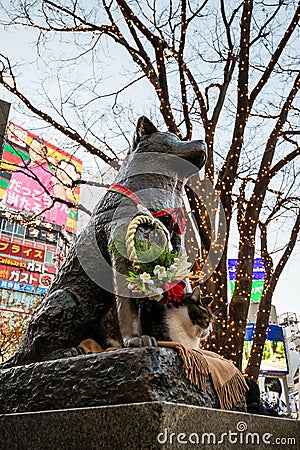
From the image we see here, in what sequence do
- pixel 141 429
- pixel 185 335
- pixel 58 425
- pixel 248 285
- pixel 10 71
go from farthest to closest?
pixel 10 71 < pixel 248 285 < pixel 185 335 < pixel 58 425 < pixel 141 429

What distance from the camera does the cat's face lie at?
1.63 m

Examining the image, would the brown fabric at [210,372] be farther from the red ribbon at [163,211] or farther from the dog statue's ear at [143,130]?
the dog statue's ear at [143,130]

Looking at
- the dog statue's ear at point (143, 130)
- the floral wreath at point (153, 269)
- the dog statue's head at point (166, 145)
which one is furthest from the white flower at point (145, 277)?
the dog statue's ear at point (143, 130)

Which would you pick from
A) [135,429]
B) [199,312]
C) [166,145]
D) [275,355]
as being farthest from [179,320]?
[275,355]

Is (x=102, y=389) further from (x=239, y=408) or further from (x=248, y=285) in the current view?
(x=248, y=285)

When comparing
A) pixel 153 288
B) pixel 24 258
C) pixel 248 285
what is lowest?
pixel 153 288

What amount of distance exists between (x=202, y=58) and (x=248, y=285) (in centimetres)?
298

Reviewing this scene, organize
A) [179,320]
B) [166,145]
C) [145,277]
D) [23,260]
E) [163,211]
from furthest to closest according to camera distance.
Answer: [23,260] → [166,145] → [163,211] → [179,320] → [145,277]

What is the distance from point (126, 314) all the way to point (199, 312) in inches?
12.6

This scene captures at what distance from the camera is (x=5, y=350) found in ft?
29.0

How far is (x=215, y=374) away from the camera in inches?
56.2

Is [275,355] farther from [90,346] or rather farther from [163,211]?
[90,346]

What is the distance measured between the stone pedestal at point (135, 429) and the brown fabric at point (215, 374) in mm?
108

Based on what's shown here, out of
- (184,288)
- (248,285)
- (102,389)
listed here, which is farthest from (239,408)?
(248,285)
